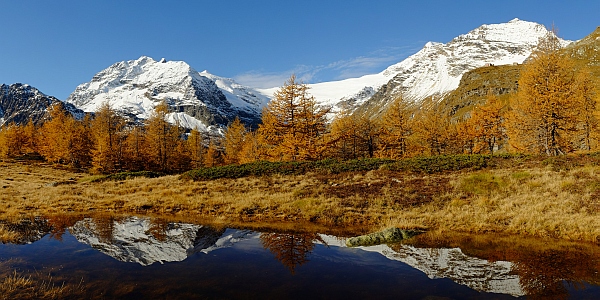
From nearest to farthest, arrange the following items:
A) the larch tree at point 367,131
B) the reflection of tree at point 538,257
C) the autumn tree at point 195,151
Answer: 1. the reflection of tree at point 538,257
2. the larch tree at point 367,131
3. the autumn tree at point 195,151

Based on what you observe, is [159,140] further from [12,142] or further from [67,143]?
[12,142]

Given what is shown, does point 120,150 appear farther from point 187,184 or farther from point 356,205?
point 356,205

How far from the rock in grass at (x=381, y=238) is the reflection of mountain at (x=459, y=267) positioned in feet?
1.19

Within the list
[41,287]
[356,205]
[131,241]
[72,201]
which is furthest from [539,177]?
[72,201]

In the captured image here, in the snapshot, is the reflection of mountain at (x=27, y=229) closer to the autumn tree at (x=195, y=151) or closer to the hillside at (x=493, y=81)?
the autumn tree at (x=195, y=151)

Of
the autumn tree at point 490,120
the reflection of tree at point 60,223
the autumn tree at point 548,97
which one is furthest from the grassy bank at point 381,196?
the autumn tree at point 490,120

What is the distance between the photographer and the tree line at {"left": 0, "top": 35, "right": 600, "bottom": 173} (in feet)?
87.4

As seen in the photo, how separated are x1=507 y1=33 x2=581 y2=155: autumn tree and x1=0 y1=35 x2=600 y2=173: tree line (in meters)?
0.08

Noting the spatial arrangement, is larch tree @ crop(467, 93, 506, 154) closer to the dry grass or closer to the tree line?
the tree line

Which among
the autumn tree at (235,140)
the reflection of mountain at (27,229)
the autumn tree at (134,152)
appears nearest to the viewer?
the reflection of mountain at (27,229)

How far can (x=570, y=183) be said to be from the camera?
1628 centimetres

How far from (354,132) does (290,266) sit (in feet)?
119

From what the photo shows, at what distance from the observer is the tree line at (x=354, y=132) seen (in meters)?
26.7

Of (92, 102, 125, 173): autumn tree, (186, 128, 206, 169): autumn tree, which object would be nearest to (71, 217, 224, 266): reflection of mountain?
(92, 102, 125, 173): autumn tree
